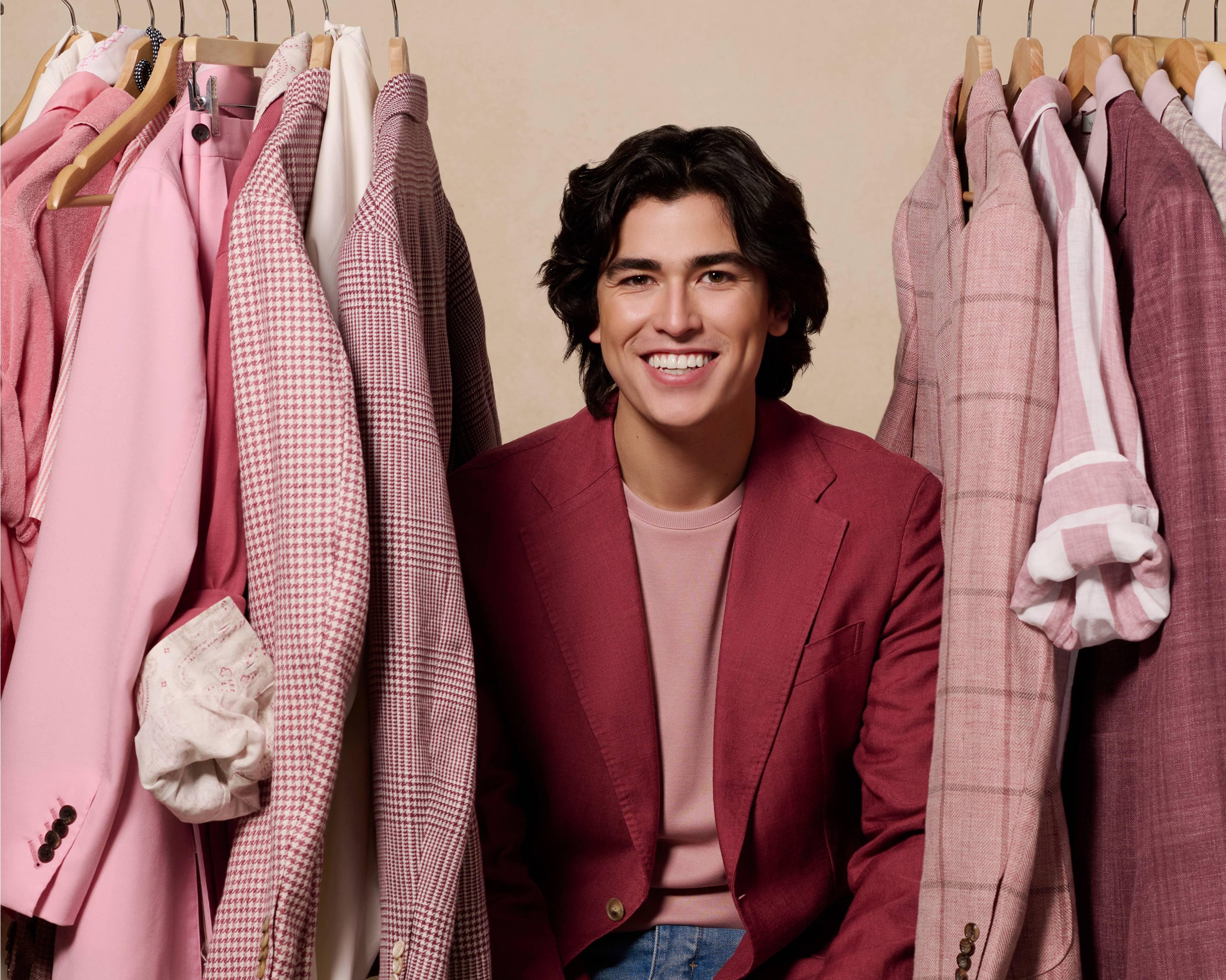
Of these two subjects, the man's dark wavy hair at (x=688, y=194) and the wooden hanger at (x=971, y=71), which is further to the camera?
the man's dark wavy hair at (x=688, y=194)

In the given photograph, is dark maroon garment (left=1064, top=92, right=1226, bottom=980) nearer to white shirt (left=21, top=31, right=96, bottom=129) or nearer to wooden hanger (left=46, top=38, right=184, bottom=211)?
wooden hanger (left=46, top=38, right=184, bottom=211)

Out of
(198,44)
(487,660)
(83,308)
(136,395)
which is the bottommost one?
(487,660)

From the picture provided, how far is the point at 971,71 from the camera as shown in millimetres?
1525

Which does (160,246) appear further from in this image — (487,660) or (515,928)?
(515,928)

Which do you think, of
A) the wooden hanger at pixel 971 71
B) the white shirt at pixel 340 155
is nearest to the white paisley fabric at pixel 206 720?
the white shirt at pixel 340 155

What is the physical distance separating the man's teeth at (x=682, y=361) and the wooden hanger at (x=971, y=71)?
42cm

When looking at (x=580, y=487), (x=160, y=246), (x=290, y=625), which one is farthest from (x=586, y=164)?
(x=290, y=625)

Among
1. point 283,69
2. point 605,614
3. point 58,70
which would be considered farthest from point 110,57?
point 605,614

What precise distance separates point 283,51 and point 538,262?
1423 mm

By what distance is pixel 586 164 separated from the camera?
1682 millimetres

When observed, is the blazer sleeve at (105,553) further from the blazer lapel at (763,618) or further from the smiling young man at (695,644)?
the blazer lapel at (763,618)

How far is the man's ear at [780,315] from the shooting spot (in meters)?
1.75

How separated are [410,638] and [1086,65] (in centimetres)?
104

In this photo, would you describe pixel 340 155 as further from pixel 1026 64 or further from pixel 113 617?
pixel 1026 64
